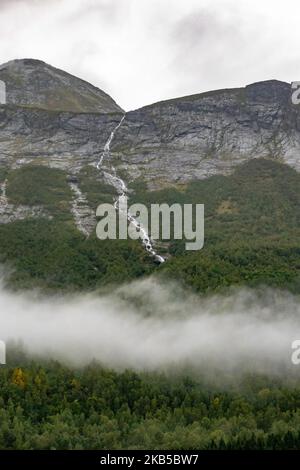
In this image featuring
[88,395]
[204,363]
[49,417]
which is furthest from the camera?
[204,363]

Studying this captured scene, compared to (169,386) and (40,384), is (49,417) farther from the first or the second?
(169,386)

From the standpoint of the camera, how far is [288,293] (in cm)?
17525

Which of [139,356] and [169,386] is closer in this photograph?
[169,386]

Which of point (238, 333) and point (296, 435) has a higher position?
point (238, 333)

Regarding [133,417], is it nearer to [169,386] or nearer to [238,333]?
[169,386]

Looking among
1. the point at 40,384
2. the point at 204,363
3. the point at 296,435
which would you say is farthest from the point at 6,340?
the point at 296,435

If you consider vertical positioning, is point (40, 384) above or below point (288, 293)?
below

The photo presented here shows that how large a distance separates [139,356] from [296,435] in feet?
184

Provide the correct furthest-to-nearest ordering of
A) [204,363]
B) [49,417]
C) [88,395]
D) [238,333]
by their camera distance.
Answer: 1. [238,333]
2. [204,363]
3. [88,395]
4. [49,417]

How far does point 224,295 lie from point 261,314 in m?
12.2

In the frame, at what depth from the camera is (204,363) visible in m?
156
